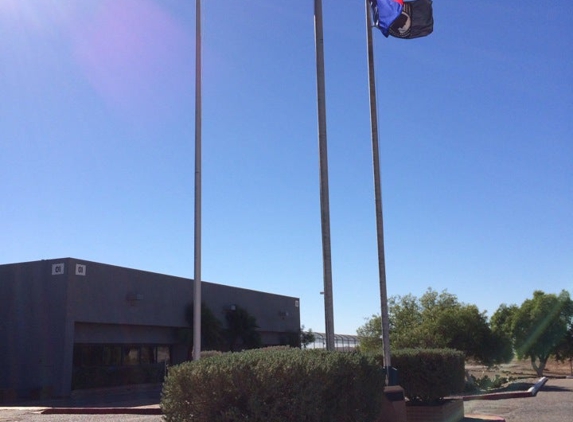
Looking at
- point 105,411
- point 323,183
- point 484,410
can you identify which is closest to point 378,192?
point 323,183

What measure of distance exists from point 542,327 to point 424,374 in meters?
31.6

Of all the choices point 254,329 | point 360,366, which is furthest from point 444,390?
point 254,329

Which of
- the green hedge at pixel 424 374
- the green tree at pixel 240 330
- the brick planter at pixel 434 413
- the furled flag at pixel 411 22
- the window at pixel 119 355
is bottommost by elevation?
the brick planter at pixel 434 413

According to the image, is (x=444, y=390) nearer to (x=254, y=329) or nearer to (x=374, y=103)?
(x=374, y=103)

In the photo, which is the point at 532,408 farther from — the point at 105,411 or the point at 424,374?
the point at 105,411

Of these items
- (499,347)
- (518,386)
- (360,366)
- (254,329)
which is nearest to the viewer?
(360,366)

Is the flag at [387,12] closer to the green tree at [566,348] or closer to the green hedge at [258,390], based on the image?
the green hedge at [258,390]

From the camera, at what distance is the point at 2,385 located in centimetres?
2883

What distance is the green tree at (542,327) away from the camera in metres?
42.7

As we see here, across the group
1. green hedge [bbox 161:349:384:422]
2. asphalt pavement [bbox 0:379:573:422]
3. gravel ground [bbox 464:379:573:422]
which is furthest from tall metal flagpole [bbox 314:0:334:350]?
gravel ground [bbox 464:379:573:422]

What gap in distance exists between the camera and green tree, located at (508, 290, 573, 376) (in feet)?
140

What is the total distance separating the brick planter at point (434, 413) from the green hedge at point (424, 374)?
283 millimetres

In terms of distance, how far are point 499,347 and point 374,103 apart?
22455 mm

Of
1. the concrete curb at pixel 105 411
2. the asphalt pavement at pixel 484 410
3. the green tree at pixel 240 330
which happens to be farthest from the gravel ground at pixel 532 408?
the green tree at pixel 240 330
